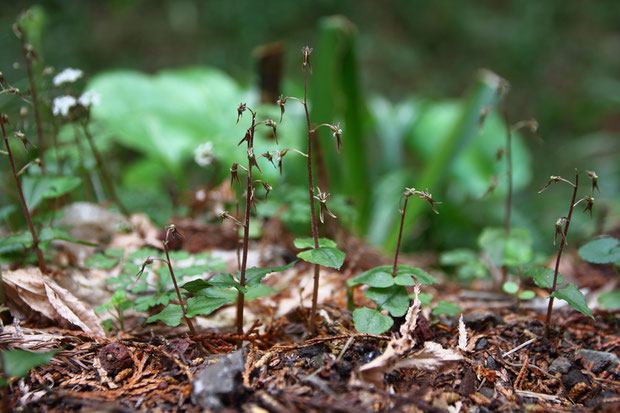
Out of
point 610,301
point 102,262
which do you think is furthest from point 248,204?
point 610,301

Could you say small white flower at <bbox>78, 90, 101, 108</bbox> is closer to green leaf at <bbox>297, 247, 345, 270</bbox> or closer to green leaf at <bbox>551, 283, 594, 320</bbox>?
green leaf at <bbox>297, 247, 345, 270</bbox>

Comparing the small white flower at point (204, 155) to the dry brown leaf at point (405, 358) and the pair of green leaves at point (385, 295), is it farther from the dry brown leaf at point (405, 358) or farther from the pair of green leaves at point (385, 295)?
the dry brown leaf at point (405, 358)

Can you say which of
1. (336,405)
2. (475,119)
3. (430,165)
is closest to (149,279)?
(336,405)

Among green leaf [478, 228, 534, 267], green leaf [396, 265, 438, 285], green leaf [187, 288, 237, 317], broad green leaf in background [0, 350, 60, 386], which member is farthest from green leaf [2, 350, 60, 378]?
green leaf [478, 228, 534, 267]

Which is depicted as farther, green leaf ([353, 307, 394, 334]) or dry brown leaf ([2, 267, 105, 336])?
dry brown leaf ([2, 267, 105, 336])

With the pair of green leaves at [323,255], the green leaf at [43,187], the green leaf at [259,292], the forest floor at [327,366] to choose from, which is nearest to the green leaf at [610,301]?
the forest floor at [327,366]

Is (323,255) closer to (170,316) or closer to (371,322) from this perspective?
(371,322)
